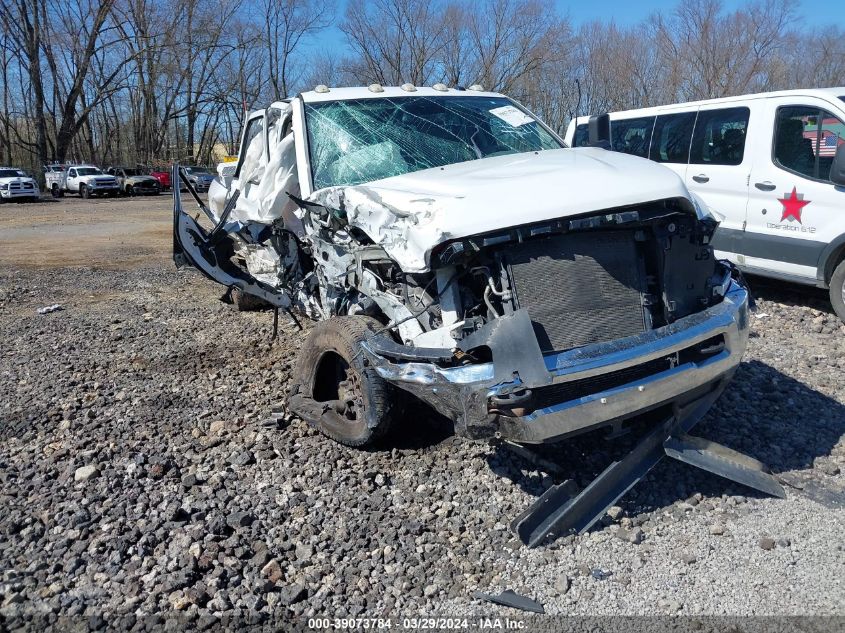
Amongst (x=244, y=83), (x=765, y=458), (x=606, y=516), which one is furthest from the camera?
(x=244, y=83)

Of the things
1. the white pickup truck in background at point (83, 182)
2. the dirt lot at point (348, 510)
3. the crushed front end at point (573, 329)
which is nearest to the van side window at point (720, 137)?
the dirt lot at point (348, 510)

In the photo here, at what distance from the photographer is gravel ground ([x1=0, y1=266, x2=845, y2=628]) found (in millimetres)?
2938

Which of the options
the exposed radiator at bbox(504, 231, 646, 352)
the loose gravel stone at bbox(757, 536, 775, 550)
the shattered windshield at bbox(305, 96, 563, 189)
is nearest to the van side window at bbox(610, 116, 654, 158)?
the shattered windshield at bbox(305, 96, 563, 189)

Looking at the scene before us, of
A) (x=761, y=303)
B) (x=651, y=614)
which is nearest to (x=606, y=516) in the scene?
(x=651, y=614)

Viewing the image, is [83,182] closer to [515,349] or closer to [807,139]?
[807,139]

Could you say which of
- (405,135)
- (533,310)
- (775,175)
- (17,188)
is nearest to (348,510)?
(533,310)

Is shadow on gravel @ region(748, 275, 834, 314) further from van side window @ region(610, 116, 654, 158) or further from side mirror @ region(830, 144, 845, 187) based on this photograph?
van side window @ region(610, 116, 654, 158)

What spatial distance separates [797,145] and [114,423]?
21.0 feet

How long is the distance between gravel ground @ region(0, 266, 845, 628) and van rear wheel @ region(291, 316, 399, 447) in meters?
0.20

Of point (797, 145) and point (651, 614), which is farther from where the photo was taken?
point (797, 145)

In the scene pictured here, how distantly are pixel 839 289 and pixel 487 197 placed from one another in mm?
4606

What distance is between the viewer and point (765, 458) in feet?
13.0

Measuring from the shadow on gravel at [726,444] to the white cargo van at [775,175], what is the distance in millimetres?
1973

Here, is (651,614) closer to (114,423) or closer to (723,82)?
(114,423)
